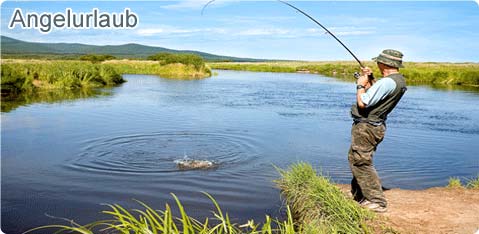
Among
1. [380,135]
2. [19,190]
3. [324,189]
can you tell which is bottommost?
[19,190]

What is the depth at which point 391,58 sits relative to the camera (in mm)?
4648

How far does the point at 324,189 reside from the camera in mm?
5008

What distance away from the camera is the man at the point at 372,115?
4539mm

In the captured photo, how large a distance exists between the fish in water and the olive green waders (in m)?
3.31

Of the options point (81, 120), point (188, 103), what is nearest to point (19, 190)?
point (81, 120)

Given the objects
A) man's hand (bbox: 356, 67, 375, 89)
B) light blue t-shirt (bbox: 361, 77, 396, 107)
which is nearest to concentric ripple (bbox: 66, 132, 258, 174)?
man's hand (bbox: 356, 67, 375, 89)

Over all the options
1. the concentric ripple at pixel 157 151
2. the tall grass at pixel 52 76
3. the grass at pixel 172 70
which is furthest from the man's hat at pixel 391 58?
the grass at pixel 172 70

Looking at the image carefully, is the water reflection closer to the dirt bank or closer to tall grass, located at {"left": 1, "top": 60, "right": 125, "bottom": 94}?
tall grass, located at {"left": 1, "top": 60, "right": 125, "bottom": 94}

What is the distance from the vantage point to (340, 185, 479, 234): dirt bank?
4.44 metres

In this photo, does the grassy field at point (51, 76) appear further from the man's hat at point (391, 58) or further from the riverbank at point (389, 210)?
the man's hat at point (391, 58)

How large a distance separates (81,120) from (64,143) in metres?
3.28

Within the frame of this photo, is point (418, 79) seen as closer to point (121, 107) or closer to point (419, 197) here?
point (121, 107)

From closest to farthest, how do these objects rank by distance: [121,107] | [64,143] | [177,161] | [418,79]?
[177,161] → [64,143] → [121,107] → [418,79]

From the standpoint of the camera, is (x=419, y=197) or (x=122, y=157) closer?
(x=419, y=197)
